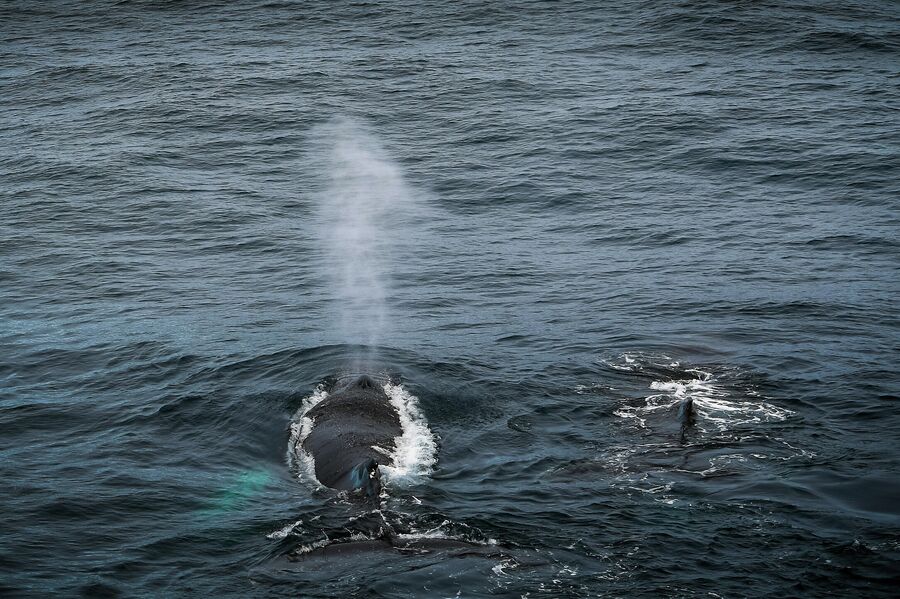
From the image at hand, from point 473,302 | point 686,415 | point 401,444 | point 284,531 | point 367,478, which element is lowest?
point 473,302

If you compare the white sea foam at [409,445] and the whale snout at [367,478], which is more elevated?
the whale snout at [367,478]

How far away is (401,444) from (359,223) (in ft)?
64.6

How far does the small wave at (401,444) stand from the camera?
18.6 m

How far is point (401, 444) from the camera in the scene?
20.1m

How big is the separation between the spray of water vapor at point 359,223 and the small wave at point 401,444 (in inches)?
155

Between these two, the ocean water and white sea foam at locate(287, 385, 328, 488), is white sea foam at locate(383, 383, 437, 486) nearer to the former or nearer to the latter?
the ocean water

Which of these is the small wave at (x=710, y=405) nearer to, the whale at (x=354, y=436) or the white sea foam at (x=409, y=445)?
the white sea foam at (x=409, y=445)

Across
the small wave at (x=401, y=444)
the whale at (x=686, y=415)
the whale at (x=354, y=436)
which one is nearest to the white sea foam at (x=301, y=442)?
the small wave at (x=401, y=444)

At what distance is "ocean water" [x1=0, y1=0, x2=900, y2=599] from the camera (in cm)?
1645

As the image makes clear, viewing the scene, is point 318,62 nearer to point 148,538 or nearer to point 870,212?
point 870,212

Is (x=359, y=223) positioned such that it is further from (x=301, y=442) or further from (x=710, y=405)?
(x=710, y=405)

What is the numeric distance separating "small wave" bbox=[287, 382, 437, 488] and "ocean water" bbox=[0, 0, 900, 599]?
128mm

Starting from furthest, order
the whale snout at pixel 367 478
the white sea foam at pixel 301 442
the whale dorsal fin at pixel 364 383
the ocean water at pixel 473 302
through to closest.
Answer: the whale dorsal fin at pixel 364 383, the white sea foam at pixel 301 442, the whale snout at pixel 367 478, the ocean water at pixel 473 302

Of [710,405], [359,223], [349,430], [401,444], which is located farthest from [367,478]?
[359,223]
